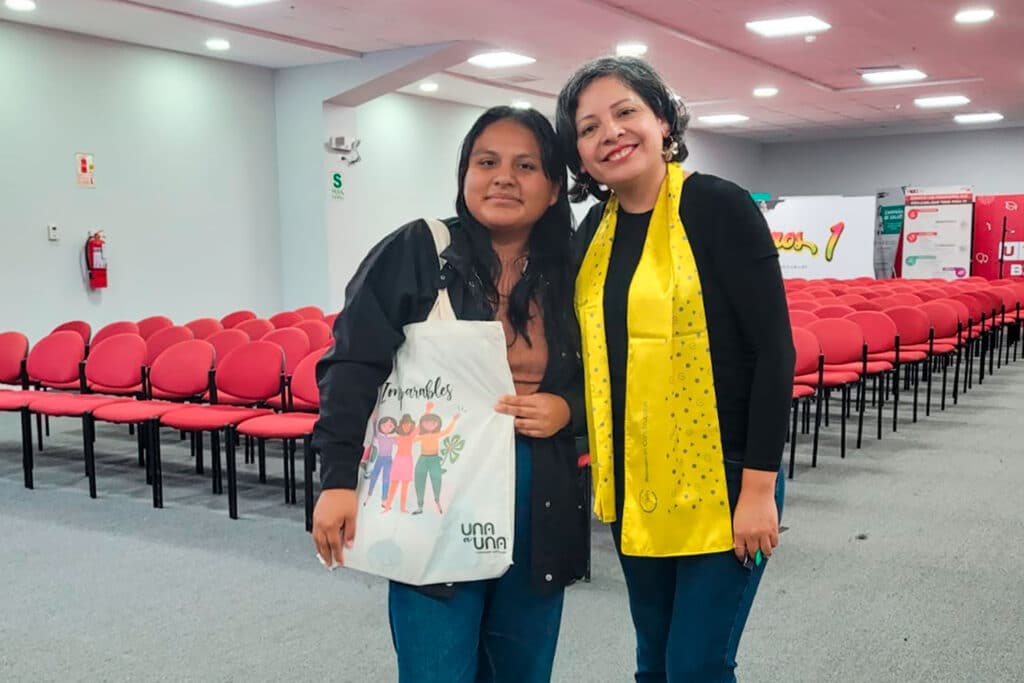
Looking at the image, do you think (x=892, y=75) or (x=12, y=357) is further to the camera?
(x=892, y=75)

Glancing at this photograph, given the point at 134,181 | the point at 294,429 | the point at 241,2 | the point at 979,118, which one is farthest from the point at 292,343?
the point at 979,118

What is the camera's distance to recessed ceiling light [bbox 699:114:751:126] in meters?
16.9

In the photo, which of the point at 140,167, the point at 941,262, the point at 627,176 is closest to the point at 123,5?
the point at 140,167

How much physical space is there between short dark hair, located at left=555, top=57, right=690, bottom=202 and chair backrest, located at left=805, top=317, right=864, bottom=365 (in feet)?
16.0

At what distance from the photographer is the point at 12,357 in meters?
6.16

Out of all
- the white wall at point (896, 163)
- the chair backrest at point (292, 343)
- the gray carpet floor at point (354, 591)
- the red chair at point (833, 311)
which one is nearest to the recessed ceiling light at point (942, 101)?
the white wall at point (896, 163)

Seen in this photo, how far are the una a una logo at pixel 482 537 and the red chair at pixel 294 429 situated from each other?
2.56 metres

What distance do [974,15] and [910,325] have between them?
386 centimetres

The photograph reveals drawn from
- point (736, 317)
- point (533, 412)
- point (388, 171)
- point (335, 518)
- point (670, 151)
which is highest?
point (388, 171)

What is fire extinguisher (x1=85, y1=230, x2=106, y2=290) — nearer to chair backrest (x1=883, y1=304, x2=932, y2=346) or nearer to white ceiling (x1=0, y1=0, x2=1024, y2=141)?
white ceiling (x1=0, y1=0, x2=1024, y2=141)

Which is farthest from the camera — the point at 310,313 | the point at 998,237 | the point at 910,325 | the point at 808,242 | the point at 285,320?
the point at 808,242

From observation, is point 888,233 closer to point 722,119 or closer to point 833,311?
point 722,119

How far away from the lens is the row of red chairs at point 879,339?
5.81 metres


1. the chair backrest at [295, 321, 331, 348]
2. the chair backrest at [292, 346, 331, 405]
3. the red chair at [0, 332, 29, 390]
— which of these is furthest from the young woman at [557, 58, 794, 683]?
the red chair at [0, 332, 29, 390]
